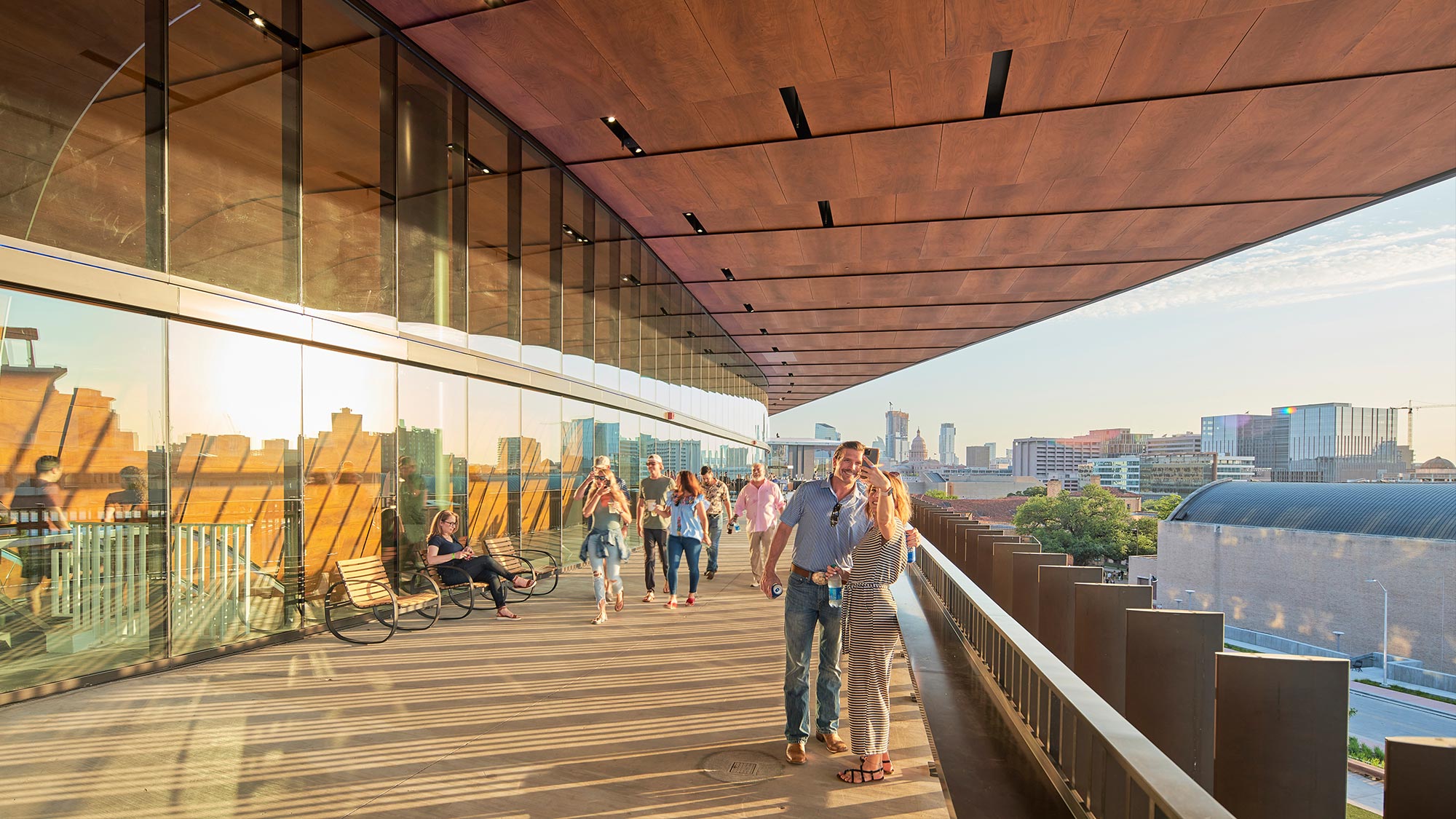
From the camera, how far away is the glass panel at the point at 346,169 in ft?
25.3

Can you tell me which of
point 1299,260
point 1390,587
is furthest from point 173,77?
point 1299,260

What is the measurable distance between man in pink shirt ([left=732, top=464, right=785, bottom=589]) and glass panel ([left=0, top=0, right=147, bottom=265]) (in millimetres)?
7581

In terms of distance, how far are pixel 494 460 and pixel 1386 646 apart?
71760 mm

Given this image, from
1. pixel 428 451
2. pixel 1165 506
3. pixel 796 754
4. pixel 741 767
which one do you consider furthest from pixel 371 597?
pixel 1165 506

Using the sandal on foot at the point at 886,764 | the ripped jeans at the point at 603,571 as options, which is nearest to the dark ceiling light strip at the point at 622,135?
the ripped jeans at the point at 603,571

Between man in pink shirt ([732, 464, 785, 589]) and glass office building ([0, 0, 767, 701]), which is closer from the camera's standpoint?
glass office building ([0, 0, 767, 701])

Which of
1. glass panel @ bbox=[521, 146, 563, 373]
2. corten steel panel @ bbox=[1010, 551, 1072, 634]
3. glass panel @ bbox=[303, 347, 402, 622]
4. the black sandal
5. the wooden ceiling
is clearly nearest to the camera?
the black sandal

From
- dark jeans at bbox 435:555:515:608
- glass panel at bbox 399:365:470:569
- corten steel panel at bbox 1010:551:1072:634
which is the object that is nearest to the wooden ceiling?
glass panel at bbox 399:365:470:569

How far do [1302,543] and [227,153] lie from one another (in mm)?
79650

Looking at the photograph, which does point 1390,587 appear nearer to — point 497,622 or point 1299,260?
point 497,622

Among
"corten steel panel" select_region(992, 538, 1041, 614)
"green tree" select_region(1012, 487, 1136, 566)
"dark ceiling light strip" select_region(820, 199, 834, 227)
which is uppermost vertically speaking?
"dark ceiling light strip" select_region(820, 199, 834, 227)

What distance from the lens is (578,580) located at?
12.0 metres

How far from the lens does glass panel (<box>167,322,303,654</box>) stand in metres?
6.54

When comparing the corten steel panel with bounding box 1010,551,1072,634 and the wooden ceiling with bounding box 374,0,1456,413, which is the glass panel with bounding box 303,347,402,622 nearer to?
the wooden ceiling with bounding box 374,0,1456,413
